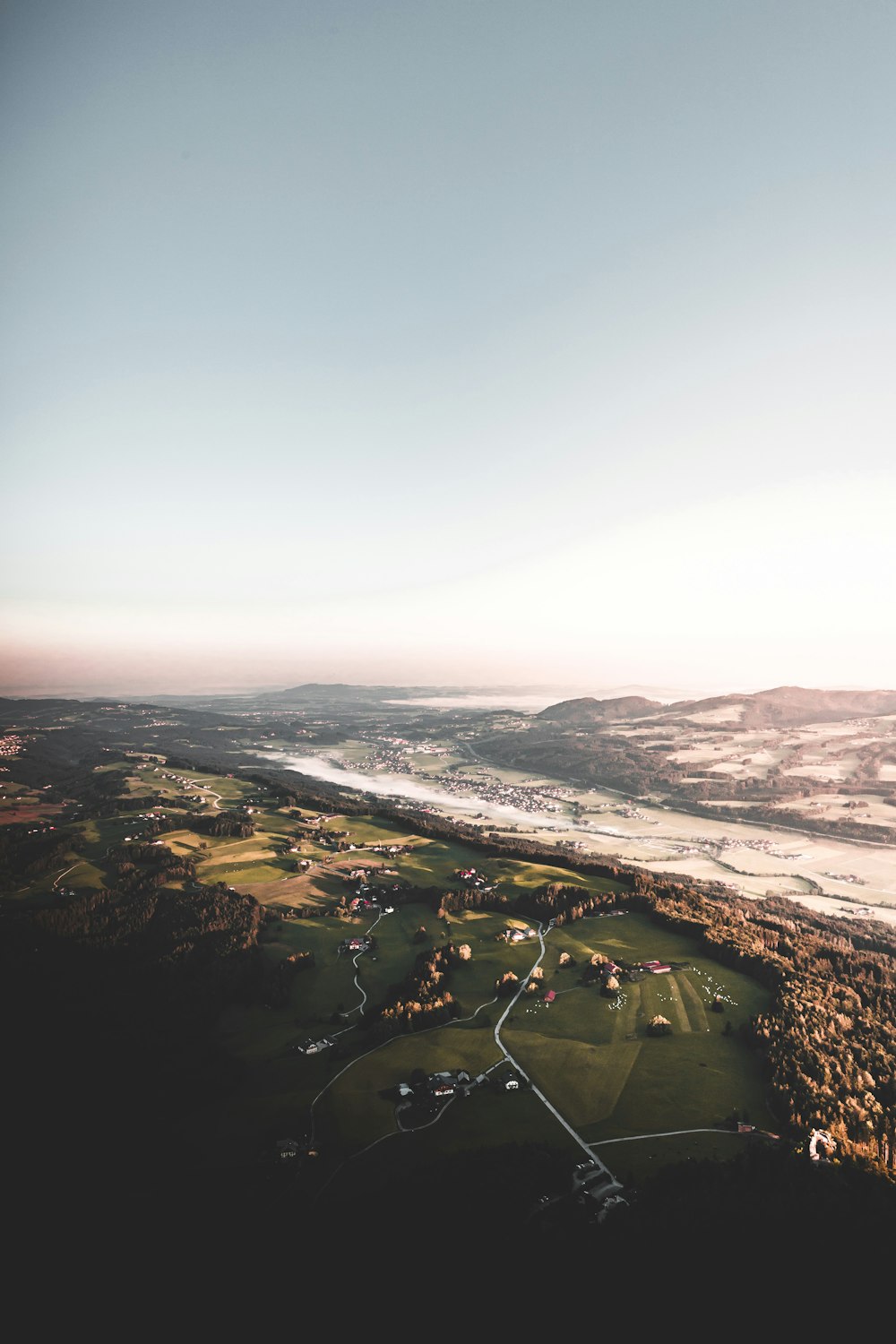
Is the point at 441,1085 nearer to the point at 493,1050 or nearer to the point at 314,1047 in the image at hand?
the point at 493,1050

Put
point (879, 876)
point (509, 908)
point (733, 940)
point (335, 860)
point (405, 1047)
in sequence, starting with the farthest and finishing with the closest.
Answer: point (879, 876), point (335, 860), point (509, 908), point (733, 940), point (405, 1047)

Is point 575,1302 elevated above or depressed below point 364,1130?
above

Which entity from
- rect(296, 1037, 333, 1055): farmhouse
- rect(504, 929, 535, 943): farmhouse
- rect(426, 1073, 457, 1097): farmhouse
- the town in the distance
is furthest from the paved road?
rect(296, 1037, 333, 1055): farmhouse

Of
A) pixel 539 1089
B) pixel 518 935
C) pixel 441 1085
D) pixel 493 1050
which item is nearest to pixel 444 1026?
pixel 493 1050

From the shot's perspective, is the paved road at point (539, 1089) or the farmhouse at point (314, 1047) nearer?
the paved road at point (539, 1089)

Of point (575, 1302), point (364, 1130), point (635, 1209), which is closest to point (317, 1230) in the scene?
point (364, 1130)

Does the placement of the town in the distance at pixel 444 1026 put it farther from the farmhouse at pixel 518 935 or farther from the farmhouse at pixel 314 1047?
the farmhouse at pixel 518 935

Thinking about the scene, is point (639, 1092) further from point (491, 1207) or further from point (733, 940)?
point (733, 940)

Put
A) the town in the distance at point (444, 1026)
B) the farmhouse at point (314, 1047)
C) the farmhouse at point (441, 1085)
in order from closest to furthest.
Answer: the town in the distance at point (444, 1026), the farmhouse at point (441, 1085), the farmhouse at point (314, 1047)

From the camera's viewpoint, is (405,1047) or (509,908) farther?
(509,908)

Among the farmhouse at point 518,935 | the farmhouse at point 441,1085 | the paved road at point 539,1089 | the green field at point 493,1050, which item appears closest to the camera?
the paved road at point 539,1089

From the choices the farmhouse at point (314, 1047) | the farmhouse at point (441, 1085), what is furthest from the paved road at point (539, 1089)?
the farmhouse at point (314, 1047)
